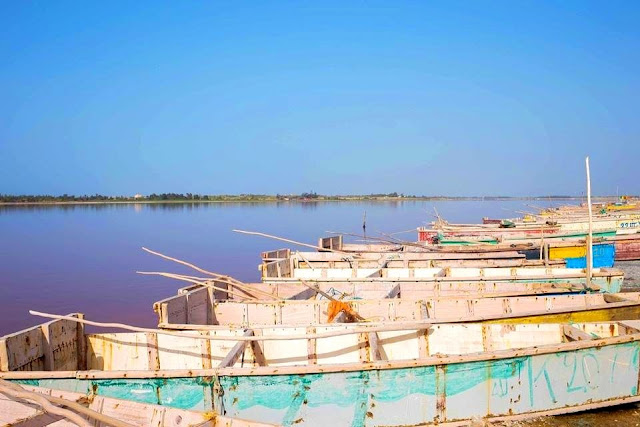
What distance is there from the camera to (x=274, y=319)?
8.48 metres

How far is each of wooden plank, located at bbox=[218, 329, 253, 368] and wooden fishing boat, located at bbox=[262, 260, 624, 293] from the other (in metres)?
4.53

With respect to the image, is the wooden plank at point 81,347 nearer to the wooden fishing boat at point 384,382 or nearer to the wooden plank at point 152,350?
the wooden fishing boat at point 384,382

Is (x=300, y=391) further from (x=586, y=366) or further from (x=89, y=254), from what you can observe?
(x=89, y=254)

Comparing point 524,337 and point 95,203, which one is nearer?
point 524,337

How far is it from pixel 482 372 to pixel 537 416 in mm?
884

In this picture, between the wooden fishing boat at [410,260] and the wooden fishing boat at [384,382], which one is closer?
the wooden fishing boat at [384,382]

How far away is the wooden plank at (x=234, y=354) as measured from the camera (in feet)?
18.9

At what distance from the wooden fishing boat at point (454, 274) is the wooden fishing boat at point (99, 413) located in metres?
6.75

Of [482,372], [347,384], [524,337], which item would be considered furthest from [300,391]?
[524,337]

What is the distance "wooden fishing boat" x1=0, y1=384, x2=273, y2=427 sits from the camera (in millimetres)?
3805

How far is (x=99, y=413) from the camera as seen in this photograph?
3967mm

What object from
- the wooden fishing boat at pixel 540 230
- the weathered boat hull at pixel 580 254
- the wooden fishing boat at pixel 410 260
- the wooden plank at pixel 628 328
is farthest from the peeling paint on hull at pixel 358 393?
the wooden fishing boat at pixel 540 230

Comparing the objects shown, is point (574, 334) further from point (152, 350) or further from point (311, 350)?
point (152, 350)

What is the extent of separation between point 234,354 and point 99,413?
2.22 m
